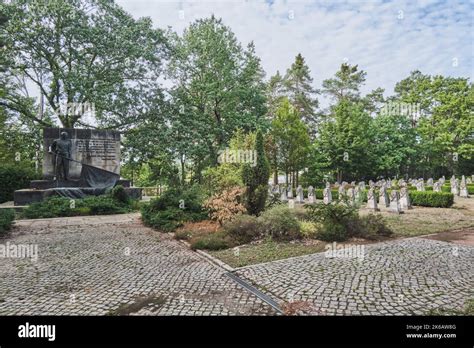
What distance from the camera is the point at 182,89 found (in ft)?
78.1

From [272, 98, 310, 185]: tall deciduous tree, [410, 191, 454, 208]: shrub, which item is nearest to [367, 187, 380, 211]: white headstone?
[410, 191, 454, 208]: shrub

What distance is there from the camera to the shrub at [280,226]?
856cm

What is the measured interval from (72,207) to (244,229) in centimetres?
995

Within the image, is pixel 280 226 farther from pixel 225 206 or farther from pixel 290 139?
pixel 290 139

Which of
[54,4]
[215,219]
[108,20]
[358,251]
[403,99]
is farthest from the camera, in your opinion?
[403,99]

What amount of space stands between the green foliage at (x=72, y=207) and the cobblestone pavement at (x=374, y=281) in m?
11.2

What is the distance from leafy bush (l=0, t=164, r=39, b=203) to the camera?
16984 mm

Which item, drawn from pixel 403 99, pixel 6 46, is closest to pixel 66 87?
pixel 6 46

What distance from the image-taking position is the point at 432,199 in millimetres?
15773

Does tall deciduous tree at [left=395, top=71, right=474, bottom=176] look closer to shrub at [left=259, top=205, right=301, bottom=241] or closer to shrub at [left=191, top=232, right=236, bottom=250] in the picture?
shrub at [left=259, top=205, right=301, bottom=241]

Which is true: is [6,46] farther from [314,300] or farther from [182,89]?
[314,300]

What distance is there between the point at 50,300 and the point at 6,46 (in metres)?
21.7
